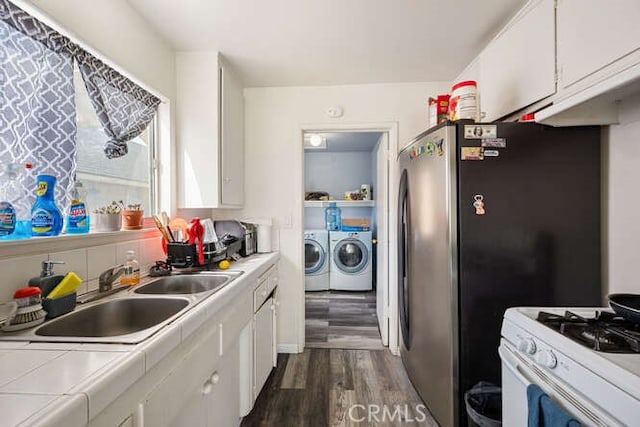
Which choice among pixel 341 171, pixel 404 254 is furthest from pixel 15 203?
pixel 341 171

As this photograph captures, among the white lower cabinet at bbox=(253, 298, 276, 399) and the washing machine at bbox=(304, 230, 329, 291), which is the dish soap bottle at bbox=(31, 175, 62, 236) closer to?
the white lower cabinet at bbox=(253, 298, 276, 399)

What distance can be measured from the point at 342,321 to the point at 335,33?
9.05 feet

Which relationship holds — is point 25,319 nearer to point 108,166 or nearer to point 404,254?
point 108,166

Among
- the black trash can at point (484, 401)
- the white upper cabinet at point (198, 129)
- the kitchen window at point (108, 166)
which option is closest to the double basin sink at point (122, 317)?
the kitchen window at point (108, 166)

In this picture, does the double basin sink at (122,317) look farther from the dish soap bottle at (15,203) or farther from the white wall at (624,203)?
the white wall at (624,203)

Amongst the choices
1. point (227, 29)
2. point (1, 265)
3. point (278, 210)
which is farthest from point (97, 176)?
point (278, 210)

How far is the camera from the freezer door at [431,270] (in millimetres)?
1374

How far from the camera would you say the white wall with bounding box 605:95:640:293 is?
3.94 ft

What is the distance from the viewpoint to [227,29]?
172cm

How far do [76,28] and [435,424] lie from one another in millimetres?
2743

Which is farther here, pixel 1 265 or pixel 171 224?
pixel 171 224

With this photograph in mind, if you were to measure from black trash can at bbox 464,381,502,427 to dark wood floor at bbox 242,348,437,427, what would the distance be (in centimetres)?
49

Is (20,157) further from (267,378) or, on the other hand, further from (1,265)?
(267,378)

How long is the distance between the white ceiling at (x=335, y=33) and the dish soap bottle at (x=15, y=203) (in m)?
1.09
